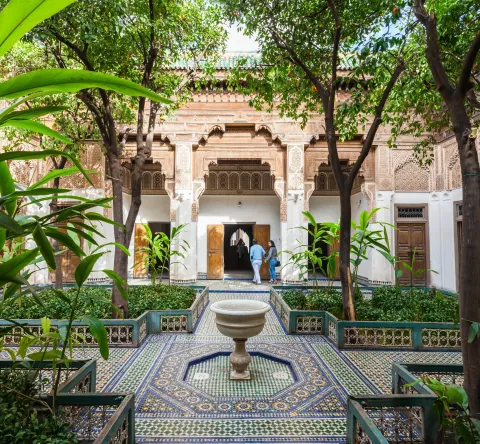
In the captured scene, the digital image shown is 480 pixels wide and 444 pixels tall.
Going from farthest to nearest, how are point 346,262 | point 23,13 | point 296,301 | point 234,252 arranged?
point 234,252
point 296,301
point 346,262
point 23,13

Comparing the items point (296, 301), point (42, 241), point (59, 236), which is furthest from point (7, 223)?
point (296, 301)

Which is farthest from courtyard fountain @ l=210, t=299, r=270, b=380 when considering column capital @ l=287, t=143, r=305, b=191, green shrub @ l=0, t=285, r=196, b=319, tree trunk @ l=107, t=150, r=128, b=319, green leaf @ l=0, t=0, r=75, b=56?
column capital @ l=287, t=143, r=305, b=191

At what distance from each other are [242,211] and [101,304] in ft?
17.5

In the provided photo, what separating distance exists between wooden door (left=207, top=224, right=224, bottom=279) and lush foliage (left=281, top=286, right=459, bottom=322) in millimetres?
3731

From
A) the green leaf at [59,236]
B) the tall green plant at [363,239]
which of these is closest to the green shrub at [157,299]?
the tall green plant at [363,239]

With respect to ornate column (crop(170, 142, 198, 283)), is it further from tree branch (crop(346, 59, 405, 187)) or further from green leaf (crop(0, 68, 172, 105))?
green leaf (crop(0, 68, 172, 105))

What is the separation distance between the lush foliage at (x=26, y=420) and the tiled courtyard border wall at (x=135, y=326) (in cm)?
145

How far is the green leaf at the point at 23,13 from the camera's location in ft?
2.01

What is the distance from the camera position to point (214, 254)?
330 inches

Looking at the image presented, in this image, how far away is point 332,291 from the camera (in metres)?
4.70

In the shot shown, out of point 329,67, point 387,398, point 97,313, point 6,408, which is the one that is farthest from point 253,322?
point 329,67

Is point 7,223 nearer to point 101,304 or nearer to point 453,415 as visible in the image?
point 453,415

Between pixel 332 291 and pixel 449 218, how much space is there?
4.02 m

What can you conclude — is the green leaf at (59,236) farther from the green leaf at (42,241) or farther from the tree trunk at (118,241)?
the tree trunk at (118,241)
